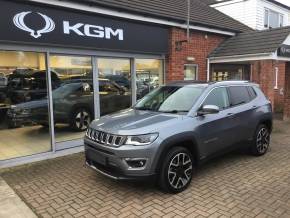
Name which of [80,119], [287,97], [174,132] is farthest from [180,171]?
[287,97]

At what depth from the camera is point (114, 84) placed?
8.12 metres

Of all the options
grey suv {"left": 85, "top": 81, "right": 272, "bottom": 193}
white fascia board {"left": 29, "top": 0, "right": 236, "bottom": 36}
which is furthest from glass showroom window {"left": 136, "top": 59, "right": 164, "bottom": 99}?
grey suv {"left": 85, "top": 81, "right": 272, "bottom": 193}

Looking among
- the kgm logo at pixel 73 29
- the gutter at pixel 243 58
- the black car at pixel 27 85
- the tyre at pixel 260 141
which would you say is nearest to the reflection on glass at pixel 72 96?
the black car at pixel 27 85

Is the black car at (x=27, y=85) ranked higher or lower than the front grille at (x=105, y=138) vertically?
higher

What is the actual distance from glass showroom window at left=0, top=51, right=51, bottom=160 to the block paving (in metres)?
0.95

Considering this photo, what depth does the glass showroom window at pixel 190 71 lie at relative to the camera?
388 inches

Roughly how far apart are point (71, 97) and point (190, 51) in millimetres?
4447

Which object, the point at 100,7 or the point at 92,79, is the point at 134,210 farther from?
the point at 100,7

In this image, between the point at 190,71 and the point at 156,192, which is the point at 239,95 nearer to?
the point at 156,192

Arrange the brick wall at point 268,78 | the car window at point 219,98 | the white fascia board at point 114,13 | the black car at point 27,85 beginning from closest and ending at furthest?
the car window at point 219,98, the white fascia board at point 114,13, the black car at point 27,85, the brick wall at point 268,78

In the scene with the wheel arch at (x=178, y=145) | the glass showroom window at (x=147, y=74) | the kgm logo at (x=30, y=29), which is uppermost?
A: the kgm logo at (x=30, y=29)

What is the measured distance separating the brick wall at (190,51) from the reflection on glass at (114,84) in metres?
1.56

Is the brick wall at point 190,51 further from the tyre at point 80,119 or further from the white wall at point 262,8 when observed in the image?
the white wall at point 262,8

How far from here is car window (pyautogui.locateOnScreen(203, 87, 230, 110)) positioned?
5184mm
